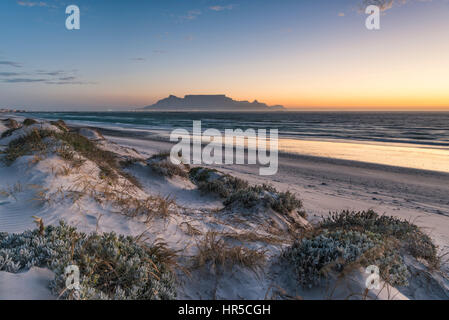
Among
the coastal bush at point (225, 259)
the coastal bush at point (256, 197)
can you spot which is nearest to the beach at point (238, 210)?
the coastal bush at point (225, 259)

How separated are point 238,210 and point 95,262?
173 inches

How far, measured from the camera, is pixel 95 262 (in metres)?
2.71

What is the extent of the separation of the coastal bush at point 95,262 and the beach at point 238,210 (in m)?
0.20

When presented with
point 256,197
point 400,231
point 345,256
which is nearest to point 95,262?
point 345,256

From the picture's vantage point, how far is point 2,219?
403 cm

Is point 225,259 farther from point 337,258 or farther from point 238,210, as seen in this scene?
point 238,210

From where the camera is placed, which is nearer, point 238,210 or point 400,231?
point 400,231

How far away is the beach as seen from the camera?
10.6ft

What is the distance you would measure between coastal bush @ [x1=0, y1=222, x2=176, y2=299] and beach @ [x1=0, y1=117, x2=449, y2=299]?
0.20m

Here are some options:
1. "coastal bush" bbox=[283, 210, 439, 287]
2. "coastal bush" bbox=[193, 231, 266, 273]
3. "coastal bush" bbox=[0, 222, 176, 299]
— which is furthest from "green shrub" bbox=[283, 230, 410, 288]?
"coastal bush" bbox=[0, 222, 176, 299]

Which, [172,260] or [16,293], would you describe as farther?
[172,260]
